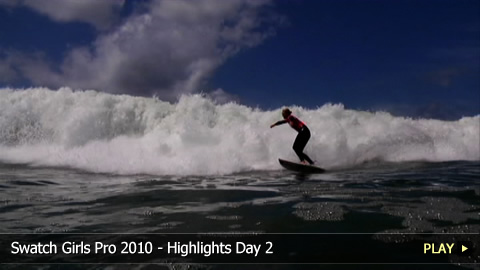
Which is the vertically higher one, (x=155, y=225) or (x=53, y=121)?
(x=53, y=121)

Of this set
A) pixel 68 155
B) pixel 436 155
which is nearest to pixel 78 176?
pixel 68 155

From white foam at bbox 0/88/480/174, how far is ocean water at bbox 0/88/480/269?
0.07m

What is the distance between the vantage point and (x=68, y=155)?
16.2m

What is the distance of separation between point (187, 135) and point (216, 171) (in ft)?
13.2

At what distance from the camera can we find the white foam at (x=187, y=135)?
14.8 meters

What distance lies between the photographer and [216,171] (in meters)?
13.1

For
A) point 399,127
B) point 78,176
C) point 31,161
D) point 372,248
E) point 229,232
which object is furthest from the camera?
point 399,127

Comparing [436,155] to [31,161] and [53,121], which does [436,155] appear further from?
[53,121]

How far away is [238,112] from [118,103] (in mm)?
6219
